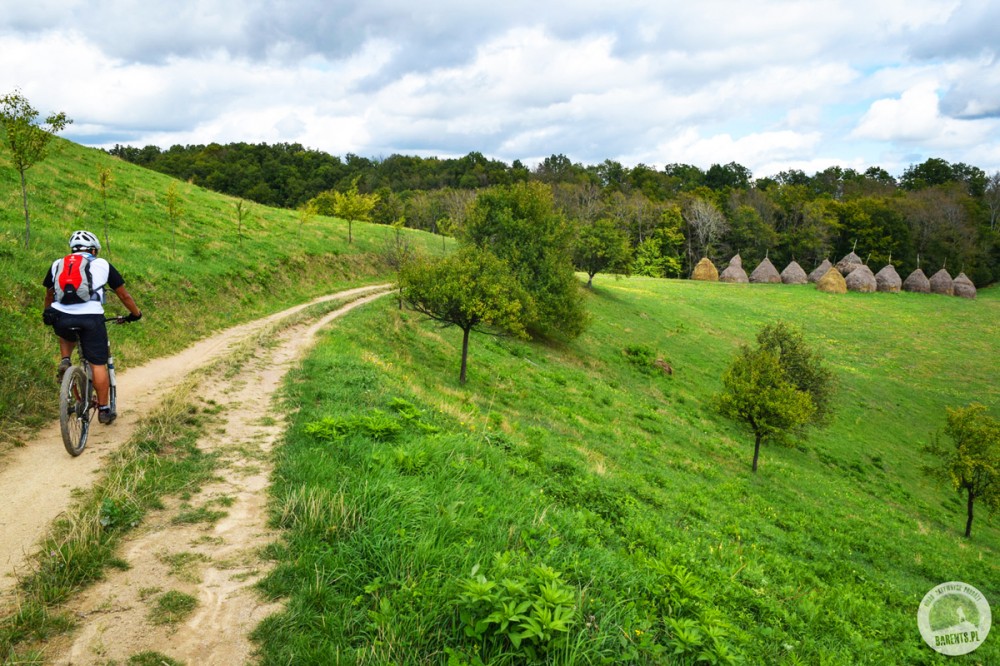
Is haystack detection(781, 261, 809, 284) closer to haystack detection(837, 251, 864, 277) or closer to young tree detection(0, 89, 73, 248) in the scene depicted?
haystack detection(837, 251, 864, 277)

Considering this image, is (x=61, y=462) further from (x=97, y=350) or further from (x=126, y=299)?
(x=126, y=299)

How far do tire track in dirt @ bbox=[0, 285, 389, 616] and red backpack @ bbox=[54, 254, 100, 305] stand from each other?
229 cm

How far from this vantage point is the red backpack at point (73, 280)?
23.8 feet

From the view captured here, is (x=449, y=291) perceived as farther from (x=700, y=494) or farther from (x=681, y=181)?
(x=681, y=181)

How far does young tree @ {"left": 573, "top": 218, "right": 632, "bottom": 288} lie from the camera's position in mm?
51375

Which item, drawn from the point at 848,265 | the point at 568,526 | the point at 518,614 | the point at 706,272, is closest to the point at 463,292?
the point at 568,526

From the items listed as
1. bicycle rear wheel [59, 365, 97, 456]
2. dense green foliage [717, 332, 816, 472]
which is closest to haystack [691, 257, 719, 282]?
dense green foliage [717, 332, 816, 472]

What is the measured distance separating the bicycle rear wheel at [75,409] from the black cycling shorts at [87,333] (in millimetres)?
287

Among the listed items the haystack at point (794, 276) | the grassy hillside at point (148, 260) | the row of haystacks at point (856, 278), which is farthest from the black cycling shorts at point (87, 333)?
the haystack at point (794, 276)

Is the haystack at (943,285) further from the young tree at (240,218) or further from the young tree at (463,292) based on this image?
the young tree at (240,218)

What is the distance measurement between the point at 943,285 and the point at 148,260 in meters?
105

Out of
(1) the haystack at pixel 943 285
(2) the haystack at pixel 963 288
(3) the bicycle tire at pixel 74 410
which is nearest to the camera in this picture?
(3) the bicycle tire at pixel 74 410

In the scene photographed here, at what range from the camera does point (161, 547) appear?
5.36 metres

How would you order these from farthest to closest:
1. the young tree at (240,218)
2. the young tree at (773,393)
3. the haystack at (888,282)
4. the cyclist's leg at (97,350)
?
the haystack at (888,282) → the young tree at (240,218) → the young tree at (773,393) → the cyclist's leg at (97,350)
